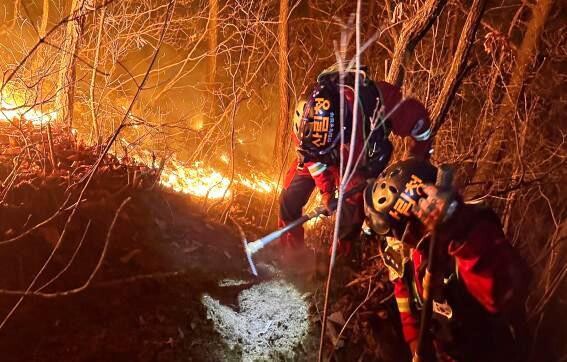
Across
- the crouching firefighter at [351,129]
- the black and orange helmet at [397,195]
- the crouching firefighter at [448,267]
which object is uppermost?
the crouching firefighter at [351,129]

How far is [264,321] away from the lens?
4316 millimetres

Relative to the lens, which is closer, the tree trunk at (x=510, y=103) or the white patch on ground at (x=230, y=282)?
the white patch on ground at (x=230, y=282)

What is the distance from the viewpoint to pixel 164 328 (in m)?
3.65

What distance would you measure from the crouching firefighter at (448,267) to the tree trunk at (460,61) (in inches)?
74.2

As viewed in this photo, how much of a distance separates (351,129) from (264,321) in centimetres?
193

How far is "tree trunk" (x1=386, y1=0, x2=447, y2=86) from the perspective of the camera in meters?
4.52

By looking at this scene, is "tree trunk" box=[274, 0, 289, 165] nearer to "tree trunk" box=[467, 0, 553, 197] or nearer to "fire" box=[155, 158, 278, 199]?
"fire" box=[155, 158, 278, 199]

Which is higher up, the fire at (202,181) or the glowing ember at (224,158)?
the glowing ember at (224,158)

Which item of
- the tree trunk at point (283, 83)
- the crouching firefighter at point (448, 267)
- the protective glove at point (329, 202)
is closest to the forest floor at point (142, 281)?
the protective glove at point (329, 202)

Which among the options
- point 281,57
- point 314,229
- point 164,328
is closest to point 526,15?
point 281,57

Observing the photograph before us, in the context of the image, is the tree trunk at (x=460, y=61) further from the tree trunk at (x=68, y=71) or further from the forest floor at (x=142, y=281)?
the tree trunk at (x=68, y=71)

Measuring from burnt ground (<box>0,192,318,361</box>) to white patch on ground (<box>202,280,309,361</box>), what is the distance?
0.02 meters

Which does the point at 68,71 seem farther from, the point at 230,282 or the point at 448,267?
the point at 448,267

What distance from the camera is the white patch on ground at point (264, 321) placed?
156 inches
